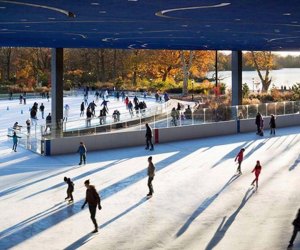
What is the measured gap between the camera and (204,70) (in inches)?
2862

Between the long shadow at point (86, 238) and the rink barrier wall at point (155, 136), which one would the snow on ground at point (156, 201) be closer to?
the long shadow at point (86, 238)

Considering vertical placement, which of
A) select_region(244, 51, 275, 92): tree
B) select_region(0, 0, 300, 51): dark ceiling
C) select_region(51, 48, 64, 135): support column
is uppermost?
select_region(244, 51, 275, 92): tree

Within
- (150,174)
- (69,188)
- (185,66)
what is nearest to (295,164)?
(150,174)

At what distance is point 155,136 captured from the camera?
26609 millimetres

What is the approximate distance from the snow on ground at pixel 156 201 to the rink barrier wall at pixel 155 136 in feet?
Result: 2.48

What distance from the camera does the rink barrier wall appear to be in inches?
928

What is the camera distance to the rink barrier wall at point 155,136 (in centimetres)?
2356

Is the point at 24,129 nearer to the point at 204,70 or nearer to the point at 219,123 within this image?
the point at 219,123

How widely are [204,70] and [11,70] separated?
29.7m

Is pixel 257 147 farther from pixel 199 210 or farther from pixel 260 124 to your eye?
pixel 199 210

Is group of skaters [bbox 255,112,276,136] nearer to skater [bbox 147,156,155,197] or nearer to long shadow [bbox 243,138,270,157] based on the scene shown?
long shadow [bbox 243,138,270,157]

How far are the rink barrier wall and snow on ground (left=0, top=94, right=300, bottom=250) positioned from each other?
757 mm

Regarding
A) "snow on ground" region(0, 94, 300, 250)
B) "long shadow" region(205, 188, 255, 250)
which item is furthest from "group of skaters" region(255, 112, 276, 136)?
"long shadow" region(205, 188, 255, 250)

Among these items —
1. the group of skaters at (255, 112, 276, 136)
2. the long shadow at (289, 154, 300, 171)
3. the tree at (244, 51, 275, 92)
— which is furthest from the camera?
the tree at (244, 51, 275, 92)
